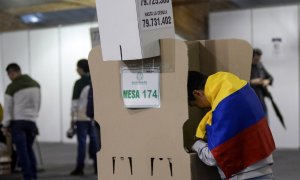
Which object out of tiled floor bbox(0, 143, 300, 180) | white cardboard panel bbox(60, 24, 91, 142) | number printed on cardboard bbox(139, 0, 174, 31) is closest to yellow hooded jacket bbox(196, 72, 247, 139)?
number printed on cardboard bbox(139, 0, 174, 31)

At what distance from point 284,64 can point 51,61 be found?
4.60 m

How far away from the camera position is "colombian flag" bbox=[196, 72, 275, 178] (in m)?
2.36

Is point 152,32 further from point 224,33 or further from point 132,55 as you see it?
point 224,33

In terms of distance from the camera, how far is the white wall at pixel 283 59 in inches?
348

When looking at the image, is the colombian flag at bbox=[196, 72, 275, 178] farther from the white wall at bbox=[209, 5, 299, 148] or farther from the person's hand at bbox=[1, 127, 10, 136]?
the white wall at bbox=[209, 5, 299, 148]

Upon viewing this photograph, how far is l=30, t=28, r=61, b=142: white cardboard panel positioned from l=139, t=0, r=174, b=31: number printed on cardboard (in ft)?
28.1

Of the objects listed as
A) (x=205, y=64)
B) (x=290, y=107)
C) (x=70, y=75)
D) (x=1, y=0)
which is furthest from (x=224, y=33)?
(x=205, y=64)

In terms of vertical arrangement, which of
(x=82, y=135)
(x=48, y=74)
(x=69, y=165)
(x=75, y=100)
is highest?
(x=48, y=74)

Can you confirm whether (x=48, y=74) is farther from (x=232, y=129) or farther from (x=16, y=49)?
(x=232, y=129)

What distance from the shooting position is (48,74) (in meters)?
11.1

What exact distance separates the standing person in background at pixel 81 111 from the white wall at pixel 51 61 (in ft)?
12.3

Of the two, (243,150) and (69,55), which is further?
(69,55)

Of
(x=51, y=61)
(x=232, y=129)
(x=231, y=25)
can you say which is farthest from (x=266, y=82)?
(x=232, y=129)

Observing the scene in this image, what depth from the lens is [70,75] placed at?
10.9 metres
